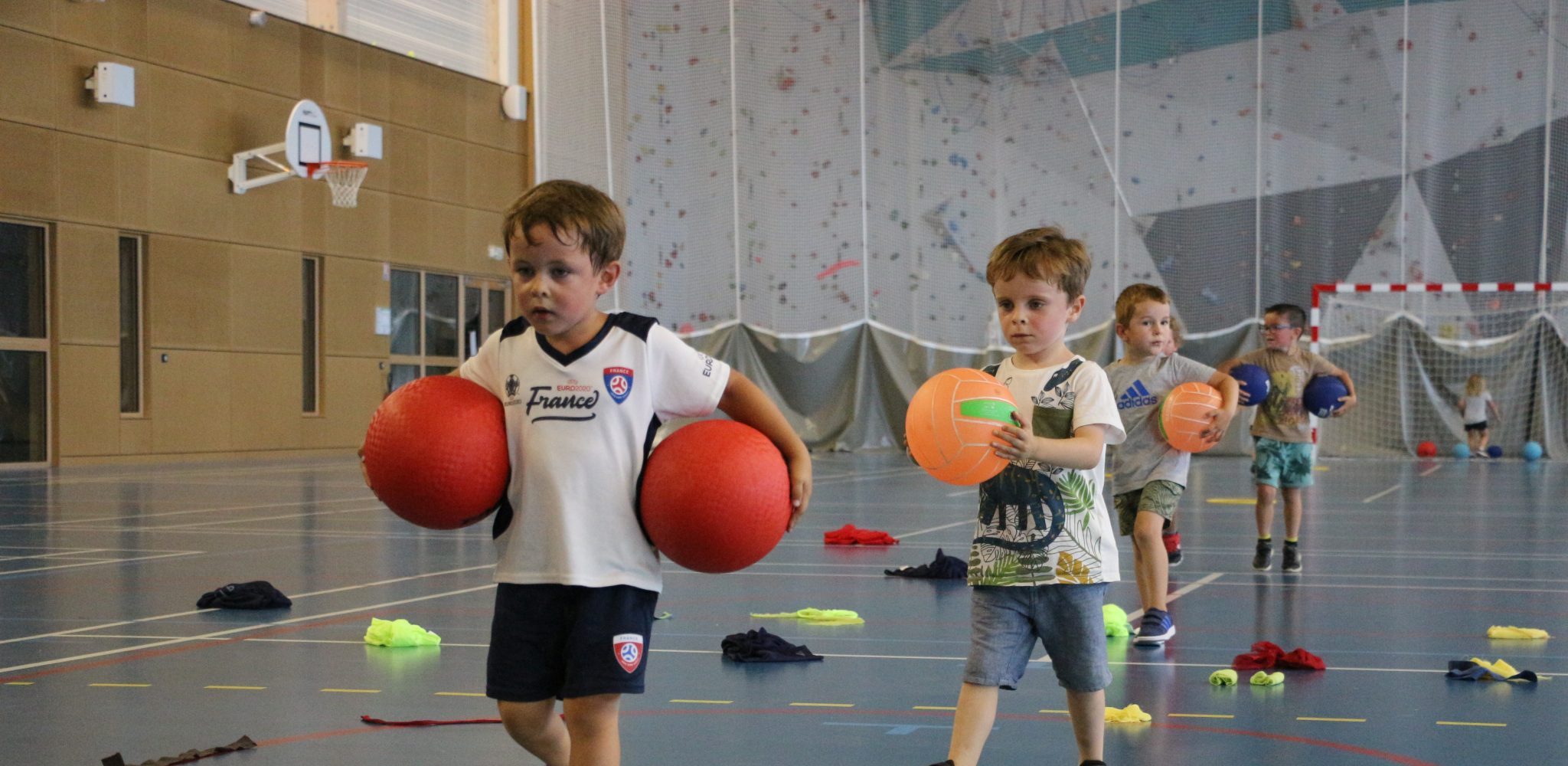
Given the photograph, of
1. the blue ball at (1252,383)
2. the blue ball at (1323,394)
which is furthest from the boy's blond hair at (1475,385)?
the blue ball at (1252,383)

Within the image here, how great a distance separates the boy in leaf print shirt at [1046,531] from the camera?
3.94 metres

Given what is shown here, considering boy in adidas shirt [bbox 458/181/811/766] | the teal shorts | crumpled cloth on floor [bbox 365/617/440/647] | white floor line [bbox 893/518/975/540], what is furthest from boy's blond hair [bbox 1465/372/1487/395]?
boy in adidas shirt [bbox 458/181/811/766]

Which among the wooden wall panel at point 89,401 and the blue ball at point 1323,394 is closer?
the blue ball at point 1323,394

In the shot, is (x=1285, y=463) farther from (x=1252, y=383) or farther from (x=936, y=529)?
(x=936, y=529)

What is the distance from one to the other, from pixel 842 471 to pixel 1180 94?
817 centimetres

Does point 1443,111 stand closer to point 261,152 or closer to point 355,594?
point 261,152

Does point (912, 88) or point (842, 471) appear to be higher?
point (912, 88)

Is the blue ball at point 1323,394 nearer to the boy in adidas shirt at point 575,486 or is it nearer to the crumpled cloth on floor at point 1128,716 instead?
the crumpled cloth on floor at point 1128,716

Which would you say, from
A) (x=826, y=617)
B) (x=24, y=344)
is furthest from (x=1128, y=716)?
(x=24, y=344)

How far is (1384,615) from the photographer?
23.6 ft

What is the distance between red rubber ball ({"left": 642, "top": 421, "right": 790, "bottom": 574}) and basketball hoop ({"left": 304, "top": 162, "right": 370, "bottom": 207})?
63.4 ft

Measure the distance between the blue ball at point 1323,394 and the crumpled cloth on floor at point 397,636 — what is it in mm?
5400

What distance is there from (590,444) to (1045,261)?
1346 mm

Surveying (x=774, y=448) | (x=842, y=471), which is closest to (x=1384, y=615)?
(x=774, y=448)
